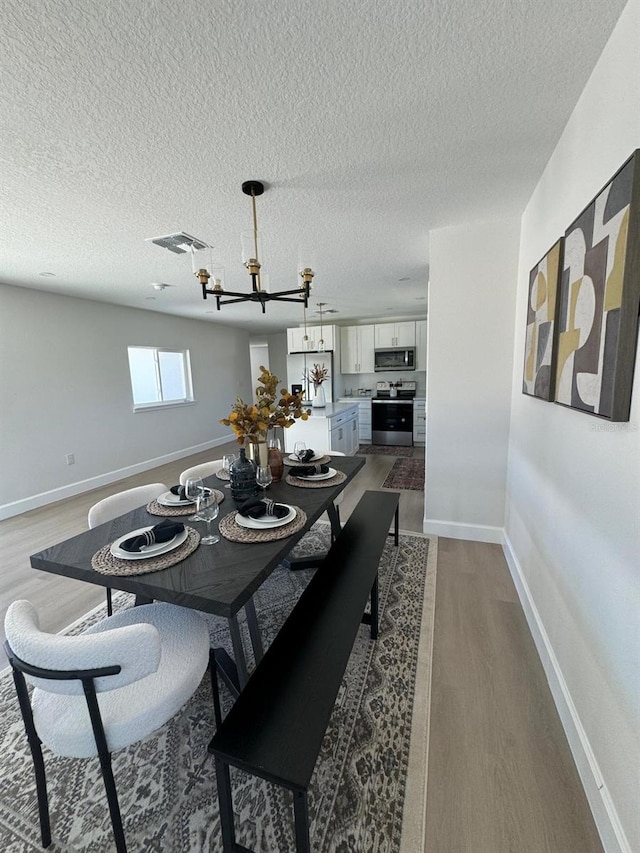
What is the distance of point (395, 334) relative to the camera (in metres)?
6.25

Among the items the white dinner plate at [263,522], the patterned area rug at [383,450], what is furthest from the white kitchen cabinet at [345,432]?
the white dinner plate at [263,522]

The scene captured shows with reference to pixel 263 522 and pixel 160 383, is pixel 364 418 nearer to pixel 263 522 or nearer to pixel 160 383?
pixel 160 383

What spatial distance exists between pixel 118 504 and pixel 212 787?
138 cm

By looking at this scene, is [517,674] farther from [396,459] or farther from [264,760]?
[396,459]

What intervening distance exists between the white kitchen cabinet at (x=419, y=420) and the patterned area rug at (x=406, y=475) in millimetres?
1076

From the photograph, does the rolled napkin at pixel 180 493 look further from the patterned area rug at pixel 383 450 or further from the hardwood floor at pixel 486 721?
the patterned area rug at pixel 383 450

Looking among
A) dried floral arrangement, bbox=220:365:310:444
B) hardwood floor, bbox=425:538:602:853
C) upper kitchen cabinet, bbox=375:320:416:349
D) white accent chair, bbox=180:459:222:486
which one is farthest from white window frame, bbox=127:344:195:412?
hardwood floor, bbox=425:538:602:853

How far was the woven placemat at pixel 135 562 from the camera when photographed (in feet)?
3.98

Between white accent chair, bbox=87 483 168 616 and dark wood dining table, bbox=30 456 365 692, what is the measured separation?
0.76ft

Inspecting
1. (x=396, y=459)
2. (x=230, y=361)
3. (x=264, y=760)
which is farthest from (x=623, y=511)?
(x=230, y=361)

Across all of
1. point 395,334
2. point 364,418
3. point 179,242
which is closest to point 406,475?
point 364,418

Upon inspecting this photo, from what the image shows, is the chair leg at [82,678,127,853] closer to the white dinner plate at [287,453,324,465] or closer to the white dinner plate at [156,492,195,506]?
the white dinner plate at [156,492,195,506]

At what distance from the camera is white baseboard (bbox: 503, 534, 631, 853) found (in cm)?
101

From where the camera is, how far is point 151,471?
534 cm
